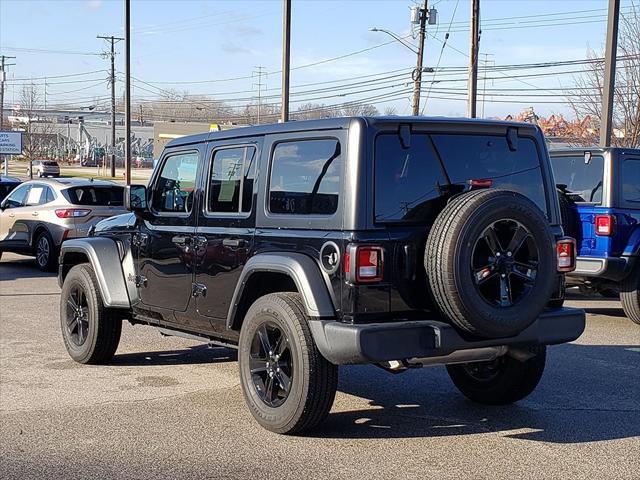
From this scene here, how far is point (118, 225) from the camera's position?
306 inches

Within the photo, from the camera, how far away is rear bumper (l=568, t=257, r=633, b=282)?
9.88m

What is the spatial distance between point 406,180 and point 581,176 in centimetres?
567

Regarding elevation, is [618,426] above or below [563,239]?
below

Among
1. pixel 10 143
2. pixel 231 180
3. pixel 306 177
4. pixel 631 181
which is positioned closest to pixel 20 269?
pixel 231 180

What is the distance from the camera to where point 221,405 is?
6.47 m

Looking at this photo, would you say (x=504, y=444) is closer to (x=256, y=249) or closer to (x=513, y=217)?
(x=513, y=217)

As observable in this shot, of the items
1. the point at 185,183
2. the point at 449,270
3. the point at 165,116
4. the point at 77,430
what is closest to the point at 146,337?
the point at 185,183

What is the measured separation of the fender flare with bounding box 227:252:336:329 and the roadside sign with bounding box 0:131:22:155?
1724 inches

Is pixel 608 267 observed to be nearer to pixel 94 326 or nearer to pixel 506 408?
pixel 506 408

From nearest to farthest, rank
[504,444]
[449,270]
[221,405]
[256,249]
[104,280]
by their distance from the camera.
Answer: [449,270] → [504,444] → [256,249] → [221,405] → [104,280]

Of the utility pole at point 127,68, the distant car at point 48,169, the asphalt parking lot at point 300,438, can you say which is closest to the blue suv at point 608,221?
the asphalt parking lot at point 300,438

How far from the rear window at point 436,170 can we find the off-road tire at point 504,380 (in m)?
1.18

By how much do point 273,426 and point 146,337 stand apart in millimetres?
3980

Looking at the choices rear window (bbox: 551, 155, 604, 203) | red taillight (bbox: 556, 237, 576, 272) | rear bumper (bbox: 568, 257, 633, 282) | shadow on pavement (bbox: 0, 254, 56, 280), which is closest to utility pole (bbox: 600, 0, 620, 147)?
rear window (bbox: 551, 155, 604, 203)
